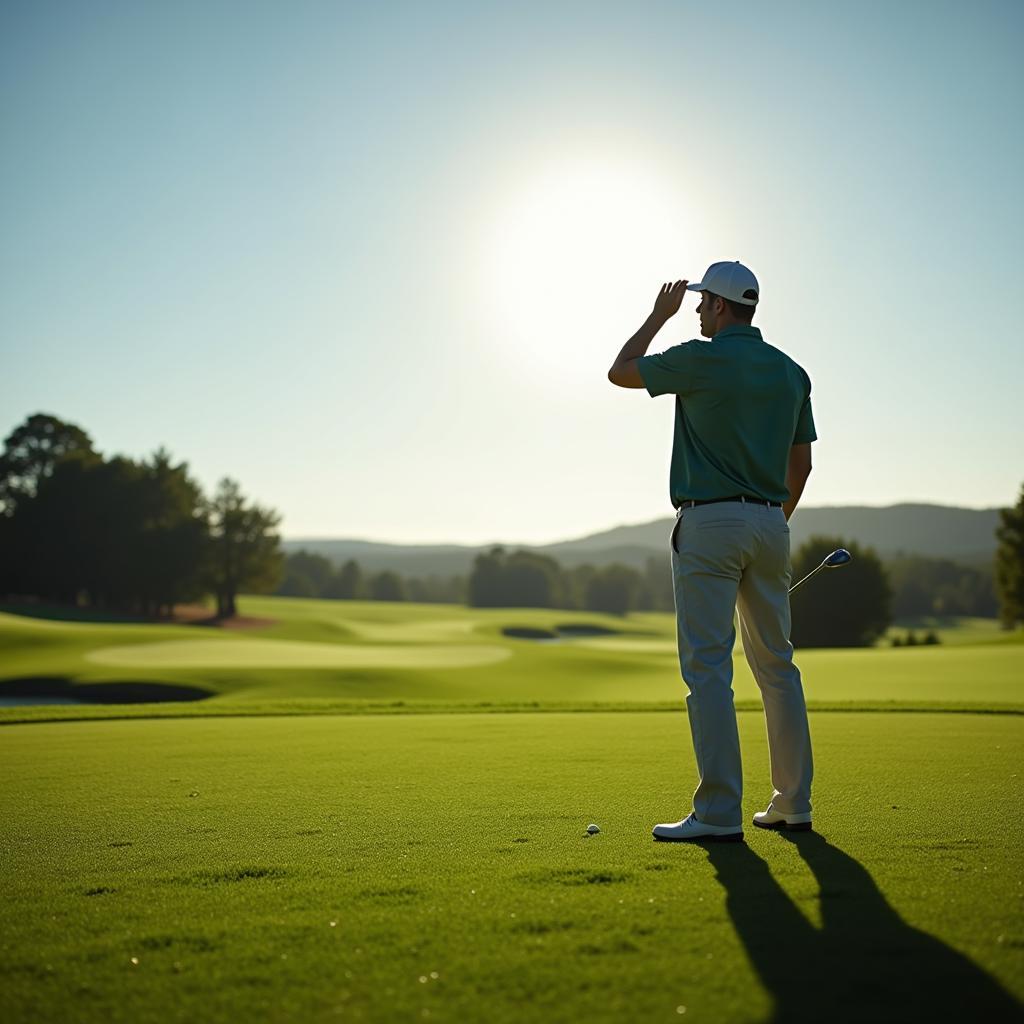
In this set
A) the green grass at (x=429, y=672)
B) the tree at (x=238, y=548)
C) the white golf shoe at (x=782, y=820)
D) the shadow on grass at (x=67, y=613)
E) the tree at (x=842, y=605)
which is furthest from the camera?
the tree at (x=238, y=548)

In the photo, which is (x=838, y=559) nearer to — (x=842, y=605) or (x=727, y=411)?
(x=727, y=411)

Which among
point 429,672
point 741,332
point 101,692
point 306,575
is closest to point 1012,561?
point 429,672

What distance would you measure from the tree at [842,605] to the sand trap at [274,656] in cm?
2413

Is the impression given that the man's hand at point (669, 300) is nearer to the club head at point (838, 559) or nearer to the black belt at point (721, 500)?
the black belt at point (721, 500)

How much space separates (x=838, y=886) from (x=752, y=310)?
Result: 2813 millimetres

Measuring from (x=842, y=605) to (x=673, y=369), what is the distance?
5717cm

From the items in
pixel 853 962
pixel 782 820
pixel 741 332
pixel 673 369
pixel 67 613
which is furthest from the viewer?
pixel 67 613

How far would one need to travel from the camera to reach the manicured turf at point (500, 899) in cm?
245

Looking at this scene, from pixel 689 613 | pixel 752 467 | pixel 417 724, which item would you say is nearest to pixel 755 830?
pixel 689 613

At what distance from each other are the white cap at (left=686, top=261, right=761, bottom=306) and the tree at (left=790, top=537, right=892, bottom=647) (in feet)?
181

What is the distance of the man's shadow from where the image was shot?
2.31m

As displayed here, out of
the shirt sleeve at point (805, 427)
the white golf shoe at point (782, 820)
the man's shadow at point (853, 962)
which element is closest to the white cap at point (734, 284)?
the shirt sleeve at point (805, 427)

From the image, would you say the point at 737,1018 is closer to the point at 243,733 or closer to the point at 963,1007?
the point at 963,1007

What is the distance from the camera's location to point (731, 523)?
4.64 metres
